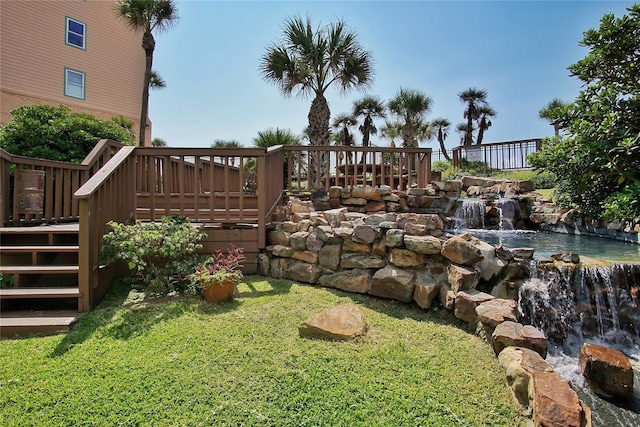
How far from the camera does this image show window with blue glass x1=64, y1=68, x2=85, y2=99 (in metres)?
12.1

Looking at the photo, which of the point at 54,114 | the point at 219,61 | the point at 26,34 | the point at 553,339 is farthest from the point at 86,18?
the point at 553,339

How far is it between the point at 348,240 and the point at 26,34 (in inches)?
579

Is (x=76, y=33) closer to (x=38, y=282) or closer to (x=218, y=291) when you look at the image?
(x=38, y=282)

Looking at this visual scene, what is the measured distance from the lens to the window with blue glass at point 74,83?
12.1 m

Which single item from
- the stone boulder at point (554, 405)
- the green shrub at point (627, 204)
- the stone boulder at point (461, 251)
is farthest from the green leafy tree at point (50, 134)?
the green shrub at point (627, 204)

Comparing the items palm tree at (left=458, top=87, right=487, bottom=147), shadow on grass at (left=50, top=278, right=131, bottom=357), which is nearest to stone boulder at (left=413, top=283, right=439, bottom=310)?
shadow on grass at (left=50, top=278, right=131, bottom=357)

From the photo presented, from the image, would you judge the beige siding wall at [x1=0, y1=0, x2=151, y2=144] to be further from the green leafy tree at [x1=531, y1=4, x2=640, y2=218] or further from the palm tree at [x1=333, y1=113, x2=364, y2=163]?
the green leafy tree at [x1=531, y1=4, x2=640, y2=218]

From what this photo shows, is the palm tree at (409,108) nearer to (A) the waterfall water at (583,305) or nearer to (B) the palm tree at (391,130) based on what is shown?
(B) the palm tree at (391,130)

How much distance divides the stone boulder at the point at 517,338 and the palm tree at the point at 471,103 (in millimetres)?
21450

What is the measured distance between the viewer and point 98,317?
287cm

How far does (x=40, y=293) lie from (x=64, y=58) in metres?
13.4

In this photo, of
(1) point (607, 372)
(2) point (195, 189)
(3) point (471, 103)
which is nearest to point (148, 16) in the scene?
(2) point (195, 189)

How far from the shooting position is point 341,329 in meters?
2.62

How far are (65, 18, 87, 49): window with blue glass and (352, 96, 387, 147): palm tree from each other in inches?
529
